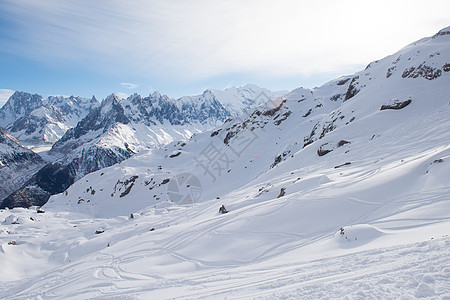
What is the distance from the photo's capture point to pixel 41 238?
22.9 metres

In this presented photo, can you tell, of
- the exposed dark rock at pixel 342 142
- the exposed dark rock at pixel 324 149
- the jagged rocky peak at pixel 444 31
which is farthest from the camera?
the jagged rocky peak at pixel 444 31

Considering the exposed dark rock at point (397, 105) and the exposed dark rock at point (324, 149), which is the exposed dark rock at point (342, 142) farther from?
the exposed dark rock at point (397, 105)

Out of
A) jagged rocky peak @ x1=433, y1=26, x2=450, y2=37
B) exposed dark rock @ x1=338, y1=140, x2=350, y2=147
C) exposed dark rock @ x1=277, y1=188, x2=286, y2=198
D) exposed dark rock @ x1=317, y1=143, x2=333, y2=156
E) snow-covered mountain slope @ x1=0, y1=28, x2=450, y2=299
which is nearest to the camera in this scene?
snow-covered mountain slope @ x1=0, y1=28, x2=450, y2=299

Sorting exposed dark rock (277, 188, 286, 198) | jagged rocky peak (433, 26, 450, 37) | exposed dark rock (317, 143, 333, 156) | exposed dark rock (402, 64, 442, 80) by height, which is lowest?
exposed dark rock (277, 188, 286, 198)

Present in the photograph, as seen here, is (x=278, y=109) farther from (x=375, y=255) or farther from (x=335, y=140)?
(x=375, y=255)

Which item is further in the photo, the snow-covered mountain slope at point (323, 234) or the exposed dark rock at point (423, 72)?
the exposed dark rock at point (423, 72)

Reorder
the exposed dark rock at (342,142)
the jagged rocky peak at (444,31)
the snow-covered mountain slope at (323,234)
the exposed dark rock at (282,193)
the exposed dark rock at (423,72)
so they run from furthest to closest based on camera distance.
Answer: the jagged rocky peak at (444,31), the exposed dark rock at (423,72), the exposed dark rock at (342,142), the exposed dark rock at (282,193), the snow-covered mountain slope at (323,234)

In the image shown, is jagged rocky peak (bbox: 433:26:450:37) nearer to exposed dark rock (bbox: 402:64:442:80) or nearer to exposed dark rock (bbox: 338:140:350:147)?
exposed dark rock (bbox: 402:64:442:80)

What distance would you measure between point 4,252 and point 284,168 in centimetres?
2633

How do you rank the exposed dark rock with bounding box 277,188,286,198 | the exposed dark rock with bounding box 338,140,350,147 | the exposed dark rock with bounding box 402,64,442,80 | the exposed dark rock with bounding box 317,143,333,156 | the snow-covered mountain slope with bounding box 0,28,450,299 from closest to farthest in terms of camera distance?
the snow-covered mountain slope with bounding box 0,28,450,299 → the exposed dark rock with bounding box 277,188,286,198 → the exposed dark rock with bounding box 338,140,350,147 → the exposed dark rock with bounding box 317,143,333,156 → the exposed dark rock with bounding box 402,64,442,80

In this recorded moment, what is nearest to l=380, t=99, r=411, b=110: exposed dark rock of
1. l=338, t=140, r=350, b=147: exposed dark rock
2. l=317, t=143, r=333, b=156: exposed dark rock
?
l=338, t=140, r=350, b=147: exposed dark rock

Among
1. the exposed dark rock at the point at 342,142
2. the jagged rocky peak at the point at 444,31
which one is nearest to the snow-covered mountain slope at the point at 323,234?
the exposed dark rock at the point at 342,142

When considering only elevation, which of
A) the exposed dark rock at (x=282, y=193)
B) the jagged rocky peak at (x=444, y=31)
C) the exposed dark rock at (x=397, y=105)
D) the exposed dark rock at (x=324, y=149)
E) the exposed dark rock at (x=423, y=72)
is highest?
the jagged rocky peak at (x=444, y=31)

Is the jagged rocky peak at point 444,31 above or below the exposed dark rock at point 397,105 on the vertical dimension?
above
